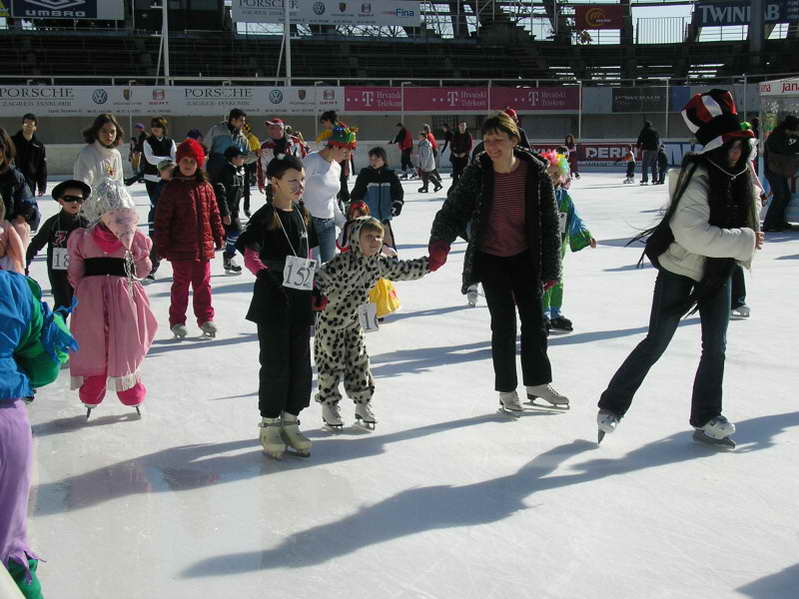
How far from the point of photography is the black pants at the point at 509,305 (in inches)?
188

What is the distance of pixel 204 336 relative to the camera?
6.90 meters

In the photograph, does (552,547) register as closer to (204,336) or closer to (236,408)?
(236,408)

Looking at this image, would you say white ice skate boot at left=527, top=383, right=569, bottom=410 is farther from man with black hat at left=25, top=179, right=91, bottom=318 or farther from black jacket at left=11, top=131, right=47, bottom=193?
black jacket at left=11, top=131, right=47, bottom=193

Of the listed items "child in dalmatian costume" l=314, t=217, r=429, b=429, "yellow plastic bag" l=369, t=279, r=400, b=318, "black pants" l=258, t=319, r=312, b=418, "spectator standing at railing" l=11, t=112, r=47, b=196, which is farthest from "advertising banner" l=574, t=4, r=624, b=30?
"black pants" l=258, t=319, r=312, b=418

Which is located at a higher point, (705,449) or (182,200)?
(182,200)

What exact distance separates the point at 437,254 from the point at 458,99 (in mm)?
26268

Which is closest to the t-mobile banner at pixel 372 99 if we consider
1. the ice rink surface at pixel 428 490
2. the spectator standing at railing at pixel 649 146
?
the spectator standing at railing at pixel 649 146

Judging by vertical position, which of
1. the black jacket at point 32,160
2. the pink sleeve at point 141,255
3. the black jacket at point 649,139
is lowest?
the pink sleeve at point 141,255

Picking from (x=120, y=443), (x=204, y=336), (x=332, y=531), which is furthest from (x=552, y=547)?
(x=204, y=336)

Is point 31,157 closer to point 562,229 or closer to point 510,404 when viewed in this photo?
point 562,229

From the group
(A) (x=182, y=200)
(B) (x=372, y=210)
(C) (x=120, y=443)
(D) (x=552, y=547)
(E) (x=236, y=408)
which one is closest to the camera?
(D) (x=552, y=547)

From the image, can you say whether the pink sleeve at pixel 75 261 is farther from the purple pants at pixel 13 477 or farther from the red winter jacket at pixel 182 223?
the purple pants at pixel 13 477

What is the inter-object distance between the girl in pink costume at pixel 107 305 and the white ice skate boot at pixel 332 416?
98 cm

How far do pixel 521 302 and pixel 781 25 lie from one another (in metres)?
34.8
